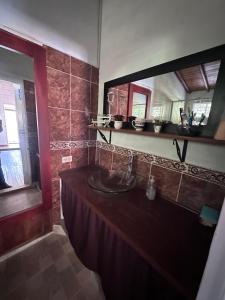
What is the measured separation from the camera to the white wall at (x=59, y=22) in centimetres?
96

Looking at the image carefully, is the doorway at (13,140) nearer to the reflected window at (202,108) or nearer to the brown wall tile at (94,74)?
the brown wall tile at (94,74)

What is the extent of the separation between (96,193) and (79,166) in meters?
0.59

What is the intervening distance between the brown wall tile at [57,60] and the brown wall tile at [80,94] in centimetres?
11

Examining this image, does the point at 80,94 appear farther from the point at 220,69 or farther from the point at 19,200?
the point at 19,200

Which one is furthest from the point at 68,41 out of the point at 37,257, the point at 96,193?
the point at 37,257

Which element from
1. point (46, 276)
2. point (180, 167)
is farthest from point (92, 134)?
point (46, 276)

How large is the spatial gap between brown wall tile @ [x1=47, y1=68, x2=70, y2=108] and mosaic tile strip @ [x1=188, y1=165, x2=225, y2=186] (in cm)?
120

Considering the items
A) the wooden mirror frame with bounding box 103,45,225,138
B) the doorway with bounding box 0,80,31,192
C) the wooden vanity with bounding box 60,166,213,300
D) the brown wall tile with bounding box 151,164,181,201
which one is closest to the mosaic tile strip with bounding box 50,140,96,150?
the doorway with bounding box 0,80,31,192

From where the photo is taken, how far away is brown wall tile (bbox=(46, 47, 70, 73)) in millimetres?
1134

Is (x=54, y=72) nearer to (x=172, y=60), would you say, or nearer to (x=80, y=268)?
(x=172, y=60)

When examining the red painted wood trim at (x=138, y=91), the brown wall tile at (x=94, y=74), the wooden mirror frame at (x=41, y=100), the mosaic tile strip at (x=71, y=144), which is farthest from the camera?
the brown wall tile at (x=94, y=74)

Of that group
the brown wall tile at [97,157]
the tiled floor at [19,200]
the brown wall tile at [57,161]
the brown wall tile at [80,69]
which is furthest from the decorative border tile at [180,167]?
the tiled floor at [19,200]

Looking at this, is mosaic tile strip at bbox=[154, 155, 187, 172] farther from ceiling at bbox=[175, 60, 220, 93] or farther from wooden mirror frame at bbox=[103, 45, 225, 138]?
ceiling at bbox=[175, 60, 220, 93]

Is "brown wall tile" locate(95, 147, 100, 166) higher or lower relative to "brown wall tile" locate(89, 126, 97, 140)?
lower
